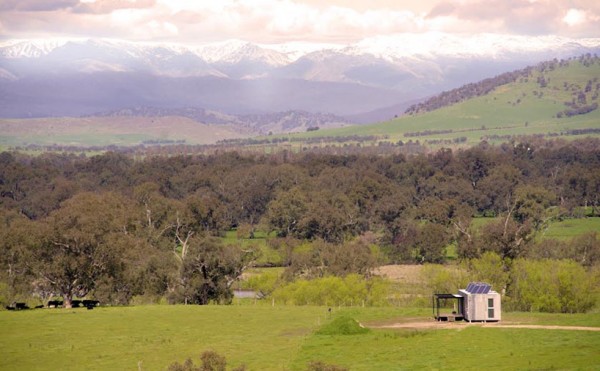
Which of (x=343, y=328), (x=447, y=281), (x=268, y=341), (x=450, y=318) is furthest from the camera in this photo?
(x=447, y=281)

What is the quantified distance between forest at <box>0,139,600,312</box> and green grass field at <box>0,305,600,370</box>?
1082cm

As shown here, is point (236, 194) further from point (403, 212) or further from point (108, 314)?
point (108, 314)

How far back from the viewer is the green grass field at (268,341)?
181 ft

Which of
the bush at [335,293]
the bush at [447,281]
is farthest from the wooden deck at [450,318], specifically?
the bush at [335,293]

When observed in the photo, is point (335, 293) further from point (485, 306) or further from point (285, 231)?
point (285, 231)

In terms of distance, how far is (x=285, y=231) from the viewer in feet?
482

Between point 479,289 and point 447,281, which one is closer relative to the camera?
point 479,289

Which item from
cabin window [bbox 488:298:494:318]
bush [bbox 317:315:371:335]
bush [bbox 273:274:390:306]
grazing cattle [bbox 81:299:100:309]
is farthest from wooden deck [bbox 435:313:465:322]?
grazing cattle [bbox 81:299:100:309]

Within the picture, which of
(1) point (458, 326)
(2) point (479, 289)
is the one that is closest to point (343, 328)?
(1) point (458, 326)

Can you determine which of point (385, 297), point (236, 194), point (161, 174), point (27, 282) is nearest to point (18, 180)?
point (161, 174)

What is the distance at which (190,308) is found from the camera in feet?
252

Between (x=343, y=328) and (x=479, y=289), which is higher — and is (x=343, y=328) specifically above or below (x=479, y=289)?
below

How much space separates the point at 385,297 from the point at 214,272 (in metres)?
14.4

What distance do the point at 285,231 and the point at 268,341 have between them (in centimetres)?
8333
